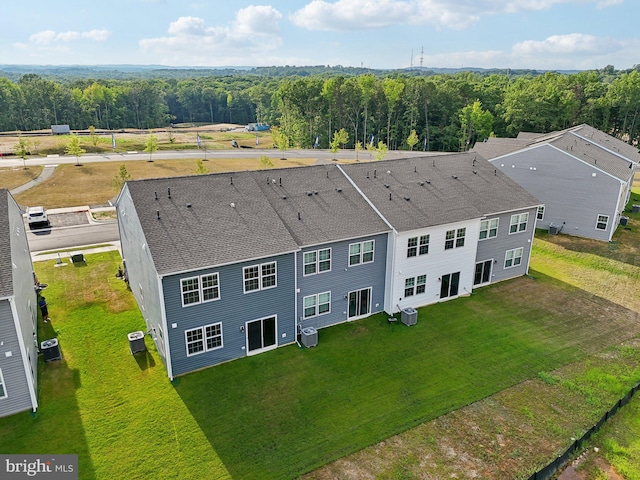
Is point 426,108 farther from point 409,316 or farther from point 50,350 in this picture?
point 50,350

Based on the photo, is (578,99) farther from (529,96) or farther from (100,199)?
(100,199)

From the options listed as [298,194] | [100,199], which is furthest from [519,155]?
[100,199]

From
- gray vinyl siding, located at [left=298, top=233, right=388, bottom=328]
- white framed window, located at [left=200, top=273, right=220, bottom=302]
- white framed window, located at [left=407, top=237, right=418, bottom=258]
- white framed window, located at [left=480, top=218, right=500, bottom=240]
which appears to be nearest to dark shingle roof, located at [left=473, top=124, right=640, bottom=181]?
white framed window, located at [left=480, top=218, right=500, bottom=240]

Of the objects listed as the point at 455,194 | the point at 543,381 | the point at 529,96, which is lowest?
the point at 543,381

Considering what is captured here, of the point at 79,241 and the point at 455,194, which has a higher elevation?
the point at 455,194

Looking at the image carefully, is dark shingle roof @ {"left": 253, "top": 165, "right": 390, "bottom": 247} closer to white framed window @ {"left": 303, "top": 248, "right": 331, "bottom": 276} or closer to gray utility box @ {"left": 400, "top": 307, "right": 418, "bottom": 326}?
white framed window @ {"left": 303, "top": 248, "right": 331, "bottom": 276}
